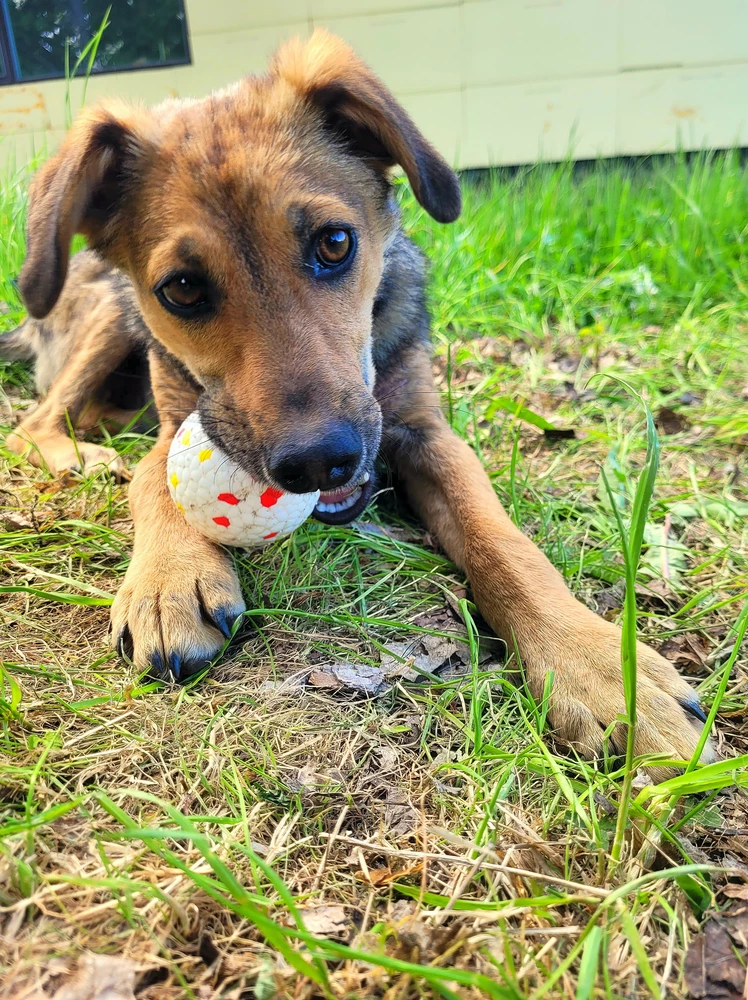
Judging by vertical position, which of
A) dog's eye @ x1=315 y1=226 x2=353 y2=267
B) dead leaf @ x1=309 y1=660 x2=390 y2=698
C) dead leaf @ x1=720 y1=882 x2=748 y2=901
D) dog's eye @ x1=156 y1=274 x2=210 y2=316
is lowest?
dead leaf @ x1=309 y1=660 x2=390 y2=698

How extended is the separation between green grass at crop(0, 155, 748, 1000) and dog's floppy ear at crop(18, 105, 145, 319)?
0.81 meters

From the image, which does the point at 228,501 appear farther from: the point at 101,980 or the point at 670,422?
the point at 670,422

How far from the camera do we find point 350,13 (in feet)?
25.3

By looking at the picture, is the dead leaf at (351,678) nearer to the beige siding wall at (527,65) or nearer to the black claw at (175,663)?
the black claw at (175,663)

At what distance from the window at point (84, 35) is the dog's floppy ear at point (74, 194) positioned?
4.16 meters

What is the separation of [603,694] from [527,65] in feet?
25.8

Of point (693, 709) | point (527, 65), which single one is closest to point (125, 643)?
point (693, 709)

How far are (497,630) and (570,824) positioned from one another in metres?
0.66

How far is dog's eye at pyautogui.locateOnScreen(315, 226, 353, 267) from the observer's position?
6.76ft

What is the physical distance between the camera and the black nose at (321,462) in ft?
5.68

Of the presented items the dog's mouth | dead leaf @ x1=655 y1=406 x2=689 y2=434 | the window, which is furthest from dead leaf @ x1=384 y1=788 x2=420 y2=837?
the window

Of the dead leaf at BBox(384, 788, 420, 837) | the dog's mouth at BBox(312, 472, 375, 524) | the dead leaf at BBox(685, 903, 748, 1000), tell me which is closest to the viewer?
the dead leaf at BBox(685, 903, 748, 1000)

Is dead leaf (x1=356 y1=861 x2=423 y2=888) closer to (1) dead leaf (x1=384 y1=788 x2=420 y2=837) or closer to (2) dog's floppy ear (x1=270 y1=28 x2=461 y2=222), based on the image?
(1) dead leaf (x1=384 y1=788 x2=420 y2=837)

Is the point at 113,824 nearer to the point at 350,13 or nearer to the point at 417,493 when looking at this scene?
the point at 417,493
